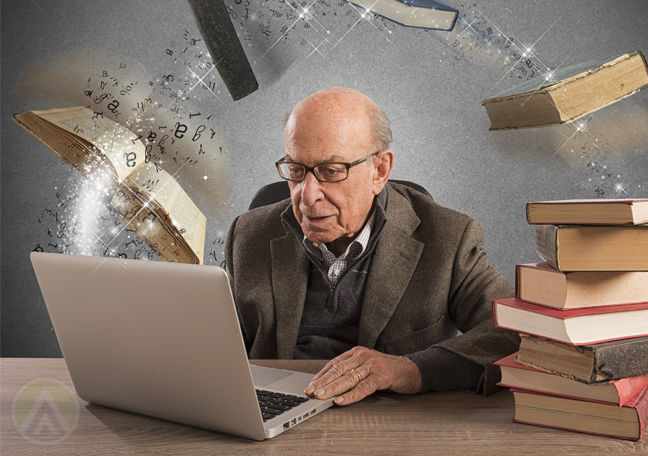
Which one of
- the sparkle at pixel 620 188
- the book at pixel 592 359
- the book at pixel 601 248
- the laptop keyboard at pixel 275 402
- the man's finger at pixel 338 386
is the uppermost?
the sparkle at pixel 620 188

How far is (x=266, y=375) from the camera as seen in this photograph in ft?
2.90

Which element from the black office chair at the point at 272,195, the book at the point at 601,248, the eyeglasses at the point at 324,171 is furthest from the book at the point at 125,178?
the book at the point at 601,248

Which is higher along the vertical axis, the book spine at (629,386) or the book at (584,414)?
the book spine at (629,386)

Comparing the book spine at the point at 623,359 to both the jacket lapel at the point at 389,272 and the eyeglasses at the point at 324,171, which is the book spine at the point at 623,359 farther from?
the eyeglasses at the point at 324,171

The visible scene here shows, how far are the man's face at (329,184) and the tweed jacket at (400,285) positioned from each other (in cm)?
8

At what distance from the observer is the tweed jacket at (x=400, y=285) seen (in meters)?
1.16

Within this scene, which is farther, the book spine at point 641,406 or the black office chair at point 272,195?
the black office chair at point 272,195

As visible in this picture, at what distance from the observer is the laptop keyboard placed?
2.26 feet

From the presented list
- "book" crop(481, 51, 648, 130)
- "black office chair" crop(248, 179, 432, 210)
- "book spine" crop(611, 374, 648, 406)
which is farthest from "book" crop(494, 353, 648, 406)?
"book" crop(481, 51, 648, 130)

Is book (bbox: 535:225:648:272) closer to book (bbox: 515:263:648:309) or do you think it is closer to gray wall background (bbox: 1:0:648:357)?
book (bbox: 515:263:648:309)

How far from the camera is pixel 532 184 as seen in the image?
2324 millimetres

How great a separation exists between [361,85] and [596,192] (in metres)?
1.14

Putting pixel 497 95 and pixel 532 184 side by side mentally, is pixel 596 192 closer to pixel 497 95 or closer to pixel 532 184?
pixel 532 184

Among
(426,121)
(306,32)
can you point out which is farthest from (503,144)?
(306,32)
